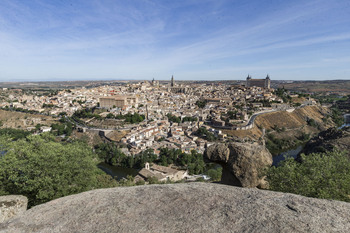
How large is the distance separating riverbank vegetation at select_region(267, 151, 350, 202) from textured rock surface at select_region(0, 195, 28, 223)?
23.0 ft

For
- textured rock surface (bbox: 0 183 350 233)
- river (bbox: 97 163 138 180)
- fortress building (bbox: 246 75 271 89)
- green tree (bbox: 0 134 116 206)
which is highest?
fortress building (bbox: 246 75 271 89)

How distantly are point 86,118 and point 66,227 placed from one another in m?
49.4

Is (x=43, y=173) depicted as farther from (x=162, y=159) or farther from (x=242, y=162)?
(x=162, y=159)

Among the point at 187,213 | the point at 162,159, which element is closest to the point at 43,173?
the point at 187,213

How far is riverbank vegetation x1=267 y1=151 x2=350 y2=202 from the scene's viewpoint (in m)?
5.36

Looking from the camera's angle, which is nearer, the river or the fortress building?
the river

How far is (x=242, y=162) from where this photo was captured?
6074mm

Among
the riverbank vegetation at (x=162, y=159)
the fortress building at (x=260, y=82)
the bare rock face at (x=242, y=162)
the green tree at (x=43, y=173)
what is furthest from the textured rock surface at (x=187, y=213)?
the fortress building at (x=260, y=82)

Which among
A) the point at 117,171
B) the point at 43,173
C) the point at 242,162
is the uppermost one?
the point at 242,162

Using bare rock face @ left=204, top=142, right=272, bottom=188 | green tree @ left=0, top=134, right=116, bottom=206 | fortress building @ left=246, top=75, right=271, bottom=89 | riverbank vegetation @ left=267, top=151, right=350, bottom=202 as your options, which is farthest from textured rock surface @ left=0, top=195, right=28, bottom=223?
fortress building @ left=246, top=75, right=271, bottom=89

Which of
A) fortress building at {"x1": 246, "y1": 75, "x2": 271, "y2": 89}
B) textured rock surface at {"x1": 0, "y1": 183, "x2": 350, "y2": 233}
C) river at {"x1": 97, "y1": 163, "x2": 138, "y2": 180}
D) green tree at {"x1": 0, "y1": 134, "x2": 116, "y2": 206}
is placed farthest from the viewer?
fortress building at {"x1": 246, "y1": 75, "x2": 271, "y2": 89}

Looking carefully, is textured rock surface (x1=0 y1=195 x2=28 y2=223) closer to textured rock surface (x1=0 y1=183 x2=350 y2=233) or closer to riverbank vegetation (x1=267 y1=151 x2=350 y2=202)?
textured rock surface (x1=0 y1=183 x2=350 y2=233)

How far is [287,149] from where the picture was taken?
35562mm

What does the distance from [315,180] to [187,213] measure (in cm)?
472
